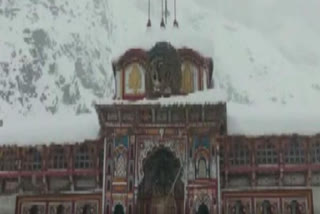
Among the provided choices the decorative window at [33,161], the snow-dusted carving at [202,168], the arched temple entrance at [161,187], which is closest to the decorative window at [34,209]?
the decorative window at [33,161]

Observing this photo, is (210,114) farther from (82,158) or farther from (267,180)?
(82,158)

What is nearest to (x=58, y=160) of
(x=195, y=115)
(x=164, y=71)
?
(x=164, y=71)

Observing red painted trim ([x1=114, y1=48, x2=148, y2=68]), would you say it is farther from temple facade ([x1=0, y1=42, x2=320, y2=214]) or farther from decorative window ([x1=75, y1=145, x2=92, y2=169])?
decorative window ([x1=75, y1=145, x2=92, y2=169])

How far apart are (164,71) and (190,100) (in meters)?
1.34

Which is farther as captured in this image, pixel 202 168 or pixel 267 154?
pixel 267 154

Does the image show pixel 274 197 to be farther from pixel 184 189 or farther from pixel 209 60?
pixel 209 60

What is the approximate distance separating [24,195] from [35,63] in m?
92.0

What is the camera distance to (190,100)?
56.6ft

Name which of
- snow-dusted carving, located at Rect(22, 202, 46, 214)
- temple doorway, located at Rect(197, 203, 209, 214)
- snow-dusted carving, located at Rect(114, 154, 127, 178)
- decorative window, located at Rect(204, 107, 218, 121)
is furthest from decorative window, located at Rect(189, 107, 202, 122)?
snow-dusted carving, located at Rect(22, 202, 46, 214)

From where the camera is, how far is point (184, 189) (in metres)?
17.1

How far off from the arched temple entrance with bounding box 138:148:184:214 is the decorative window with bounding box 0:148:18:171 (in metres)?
4.17

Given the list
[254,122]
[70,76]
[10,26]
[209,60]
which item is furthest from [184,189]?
[10,26]

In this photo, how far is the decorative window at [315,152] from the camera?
17.3 m

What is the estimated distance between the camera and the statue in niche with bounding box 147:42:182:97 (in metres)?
17.9
